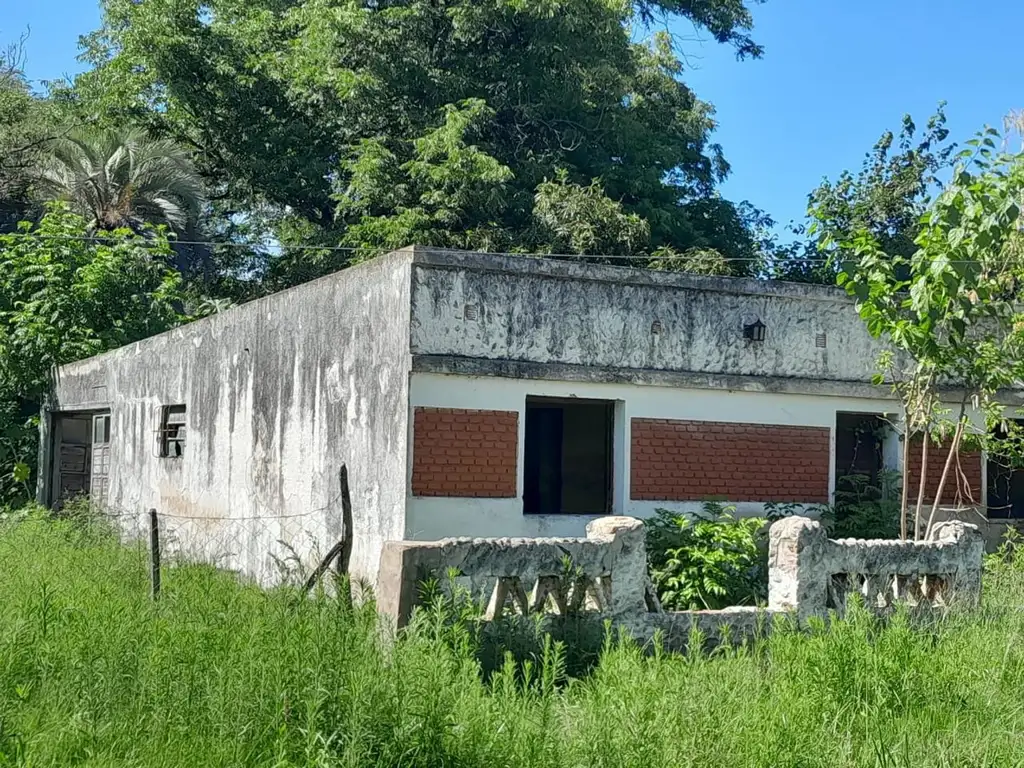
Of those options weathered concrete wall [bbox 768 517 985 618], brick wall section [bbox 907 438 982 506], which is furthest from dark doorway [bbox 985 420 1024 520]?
weathered concrete wall [bbox 768 517 985 618]

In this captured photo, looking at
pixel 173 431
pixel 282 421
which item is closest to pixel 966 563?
pixel 282 421

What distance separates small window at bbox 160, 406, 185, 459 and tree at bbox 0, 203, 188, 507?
4.52 meters

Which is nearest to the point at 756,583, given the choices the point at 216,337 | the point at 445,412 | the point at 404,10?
the point at 445,412

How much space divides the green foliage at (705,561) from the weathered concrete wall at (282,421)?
7.25 feet

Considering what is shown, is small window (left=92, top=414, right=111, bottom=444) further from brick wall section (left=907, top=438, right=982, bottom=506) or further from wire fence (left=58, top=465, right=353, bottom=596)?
brick wall section (left=907, top=438, right=982, bottom=506)

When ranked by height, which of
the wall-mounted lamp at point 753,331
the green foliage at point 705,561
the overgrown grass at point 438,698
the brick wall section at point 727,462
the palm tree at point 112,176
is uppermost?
the palm tree at point 112,176

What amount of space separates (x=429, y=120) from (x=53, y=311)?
7827mm

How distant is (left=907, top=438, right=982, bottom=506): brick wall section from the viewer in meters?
11.5

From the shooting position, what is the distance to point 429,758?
509 cm

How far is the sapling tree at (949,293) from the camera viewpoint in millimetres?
9055

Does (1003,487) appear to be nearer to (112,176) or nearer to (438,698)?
(438,698)

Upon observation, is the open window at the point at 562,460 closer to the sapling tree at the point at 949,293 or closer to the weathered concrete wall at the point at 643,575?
the sapling tree at the point at 949,293

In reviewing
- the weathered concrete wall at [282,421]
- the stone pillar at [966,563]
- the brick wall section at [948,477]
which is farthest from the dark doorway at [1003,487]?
the weathered concrete wall at [282,421]

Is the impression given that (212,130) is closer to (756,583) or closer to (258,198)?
(258,198)
